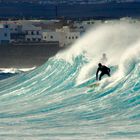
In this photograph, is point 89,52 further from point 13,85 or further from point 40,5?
point 40,5

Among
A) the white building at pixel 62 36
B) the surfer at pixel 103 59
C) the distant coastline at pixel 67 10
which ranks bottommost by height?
the surfer at pixel 103 59

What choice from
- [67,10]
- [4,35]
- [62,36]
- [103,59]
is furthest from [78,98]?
[67,10]

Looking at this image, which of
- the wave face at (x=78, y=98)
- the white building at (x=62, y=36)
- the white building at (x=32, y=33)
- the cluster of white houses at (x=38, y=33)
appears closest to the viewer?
the wave face at (x=78, y=98)

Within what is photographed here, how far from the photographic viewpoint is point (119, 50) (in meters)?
35.2

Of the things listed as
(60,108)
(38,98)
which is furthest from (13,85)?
(60,108)

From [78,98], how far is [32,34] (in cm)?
5380

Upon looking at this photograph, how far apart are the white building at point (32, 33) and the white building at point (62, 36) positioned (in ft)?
2.18

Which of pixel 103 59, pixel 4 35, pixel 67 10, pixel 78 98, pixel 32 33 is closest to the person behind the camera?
pixel 78 98

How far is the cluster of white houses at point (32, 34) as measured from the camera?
7650 centimetres

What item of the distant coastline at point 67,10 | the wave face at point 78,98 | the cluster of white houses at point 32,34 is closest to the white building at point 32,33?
the cluster of white houses at point 32,34

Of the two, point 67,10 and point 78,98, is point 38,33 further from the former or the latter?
point 78,98

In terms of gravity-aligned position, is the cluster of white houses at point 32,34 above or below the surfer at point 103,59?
above

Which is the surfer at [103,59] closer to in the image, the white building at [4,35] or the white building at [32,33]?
the white building at [4,35]

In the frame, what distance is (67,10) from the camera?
127 m
